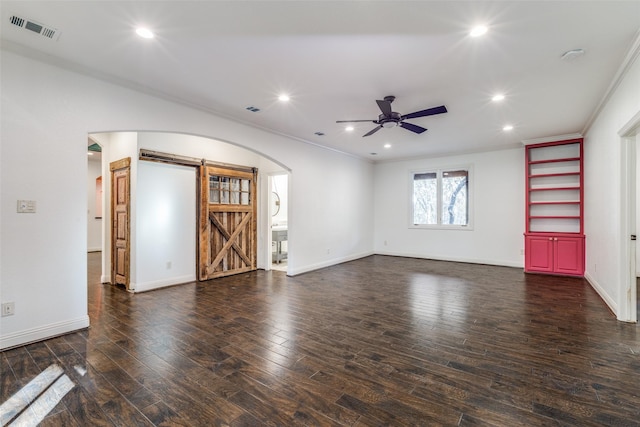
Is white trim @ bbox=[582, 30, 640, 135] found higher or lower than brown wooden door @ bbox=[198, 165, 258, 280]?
higher

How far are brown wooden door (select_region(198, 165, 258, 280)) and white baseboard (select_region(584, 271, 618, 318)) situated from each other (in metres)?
5.85

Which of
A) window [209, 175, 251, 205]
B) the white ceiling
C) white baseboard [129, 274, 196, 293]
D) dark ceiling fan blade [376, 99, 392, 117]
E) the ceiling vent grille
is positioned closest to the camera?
the white ceiling

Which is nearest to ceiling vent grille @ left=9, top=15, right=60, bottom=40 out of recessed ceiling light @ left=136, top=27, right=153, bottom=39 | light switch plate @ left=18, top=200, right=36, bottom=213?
recessed ceiling light @ left=136, top=27, right=153, bottom=39

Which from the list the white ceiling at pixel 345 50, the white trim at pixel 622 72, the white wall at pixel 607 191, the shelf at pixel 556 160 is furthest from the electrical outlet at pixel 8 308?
the shelf at pixel 556 160

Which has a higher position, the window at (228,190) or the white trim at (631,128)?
the white trim at (631,128)

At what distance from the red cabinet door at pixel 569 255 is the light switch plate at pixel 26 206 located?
806 cm

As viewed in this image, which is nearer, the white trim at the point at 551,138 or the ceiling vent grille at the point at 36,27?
the ceiling vent grille at the point at 36,27

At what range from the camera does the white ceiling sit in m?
2.21

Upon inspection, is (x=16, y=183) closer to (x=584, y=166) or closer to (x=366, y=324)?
(x=366, y=324)

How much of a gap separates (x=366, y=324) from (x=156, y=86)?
370 centimetres

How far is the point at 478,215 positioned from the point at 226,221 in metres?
5.84

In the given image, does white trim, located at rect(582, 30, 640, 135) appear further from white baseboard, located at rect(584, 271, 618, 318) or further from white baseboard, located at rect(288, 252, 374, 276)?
white baseboard, located at rect(288, 252, 374, 276)

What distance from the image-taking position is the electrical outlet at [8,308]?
107 inches

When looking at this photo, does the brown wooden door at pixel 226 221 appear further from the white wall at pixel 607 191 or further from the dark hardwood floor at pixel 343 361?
the white wall at pixel 607 191
